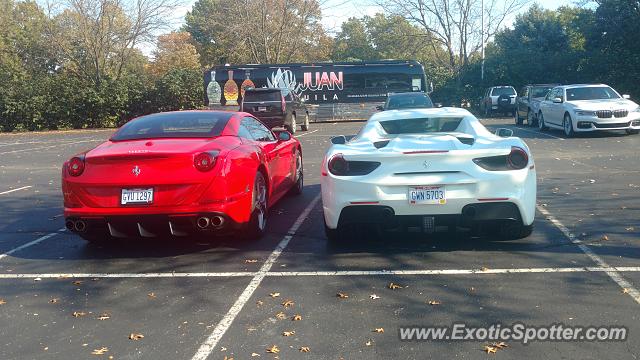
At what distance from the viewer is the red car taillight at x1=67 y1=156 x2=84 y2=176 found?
6332mm

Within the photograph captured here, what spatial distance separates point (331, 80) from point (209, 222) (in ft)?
95.3

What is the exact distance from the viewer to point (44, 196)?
10.6 metres

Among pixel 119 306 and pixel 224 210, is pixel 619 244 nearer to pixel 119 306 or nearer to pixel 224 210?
pixel 224 210

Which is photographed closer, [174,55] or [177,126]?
[177,126]

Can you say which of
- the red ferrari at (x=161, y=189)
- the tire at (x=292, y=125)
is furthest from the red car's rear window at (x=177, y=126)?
the tire at (x=292, y=125)

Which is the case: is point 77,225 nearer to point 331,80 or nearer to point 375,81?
point 331,80

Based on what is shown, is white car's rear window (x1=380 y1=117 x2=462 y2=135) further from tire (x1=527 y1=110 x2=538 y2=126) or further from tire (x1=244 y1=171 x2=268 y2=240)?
tire (x1=527 y1=110 x2=538 y2=126)

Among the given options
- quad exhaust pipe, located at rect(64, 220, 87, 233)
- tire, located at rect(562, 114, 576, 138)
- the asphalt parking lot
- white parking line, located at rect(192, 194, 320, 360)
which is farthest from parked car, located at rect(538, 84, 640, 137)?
quad exhaust pipe, located at rect(64, 220, 87, 233)

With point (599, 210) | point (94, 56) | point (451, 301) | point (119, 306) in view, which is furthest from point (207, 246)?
point (94, 56)

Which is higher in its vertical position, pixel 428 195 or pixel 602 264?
pixel 428 195

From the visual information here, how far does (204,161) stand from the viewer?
621cm

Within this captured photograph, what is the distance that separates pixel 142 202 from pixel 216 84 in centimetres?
2981

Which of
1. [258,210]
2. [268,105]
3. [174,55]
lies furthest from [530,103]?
[174,55]
